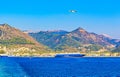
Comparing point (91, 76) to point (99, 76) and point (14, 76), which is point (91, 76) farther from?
point (14, 76)

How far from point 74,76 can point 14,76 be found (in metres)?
23.3

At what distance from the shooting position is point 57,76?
11181 cm

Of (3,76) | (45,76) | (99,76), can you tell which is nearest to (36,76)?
(45,76)

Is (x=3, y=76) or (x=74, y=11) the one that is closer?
(x=74, y=11)

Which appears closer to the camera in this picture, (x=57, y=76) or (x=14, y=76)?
(x=14, y=76)

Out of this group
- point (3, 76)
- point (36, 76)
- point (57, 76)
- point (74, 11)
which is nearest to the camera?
point (74, 11)

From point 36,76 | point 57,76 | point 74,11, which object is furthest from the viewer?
point 57,76

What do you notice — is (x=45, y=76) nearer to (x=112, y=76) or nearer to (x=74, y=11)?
(x=112, y=76)

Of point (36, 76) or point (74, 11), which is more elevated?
point (74, 11)

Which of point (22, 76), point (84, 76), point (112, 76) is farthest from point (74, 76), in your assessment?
point (22, 76)

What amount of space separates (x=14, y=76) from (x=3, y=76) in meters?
2.51

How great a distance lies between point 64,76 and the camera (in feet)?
366

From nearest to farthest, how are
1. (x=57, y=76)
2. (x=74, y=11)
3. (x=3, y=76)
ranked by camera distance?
(x=74, y=11) < (x=3, y=76) < (x=57, y=76)

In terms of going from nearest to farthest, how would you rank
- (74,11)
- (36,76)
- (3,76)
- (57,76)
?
(74,11) < (3,76) < (36,76) < (57,76)
